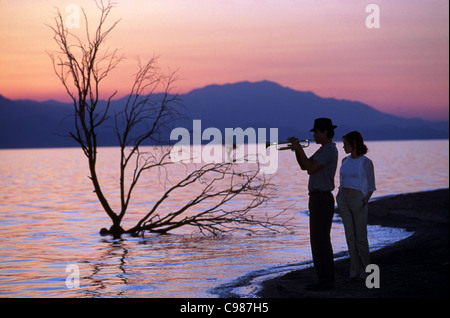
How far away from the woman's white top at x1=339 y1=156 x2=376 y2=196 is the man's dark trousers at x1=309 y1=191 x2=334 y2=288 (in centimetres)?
58

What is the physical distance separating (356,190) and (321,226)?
2.67 feet

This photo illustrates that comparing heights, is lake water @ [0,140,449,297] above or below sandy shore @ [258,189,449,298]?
below

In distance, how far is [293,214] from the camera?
24531mm

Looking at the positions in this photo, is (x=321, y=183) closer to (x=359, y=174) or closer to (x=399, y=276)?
(x=359, y=174)

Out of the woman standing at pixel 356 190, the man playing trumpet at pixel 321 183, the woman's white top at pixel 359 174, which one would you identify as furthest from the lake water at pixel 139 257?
the woman's white top at pixel 359 174

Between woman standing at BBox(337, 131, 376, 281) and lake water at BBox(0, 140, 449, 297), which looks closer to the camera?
woman standing at BBox(337, 131, 376, 281)

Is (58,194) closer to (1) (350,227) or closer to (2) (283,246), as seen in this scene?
(2) (283,246)

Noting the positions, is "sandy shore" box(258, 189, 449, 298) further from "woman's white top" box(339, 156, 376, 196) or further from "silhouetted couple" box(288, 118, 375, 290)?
"woman's white top" box(339, 156, 376, 196)

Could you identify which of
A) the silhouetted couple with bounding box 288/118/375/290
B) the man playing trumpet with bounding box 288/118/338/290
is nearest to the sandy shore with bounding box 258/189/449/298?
the silhouetted couple with bounding box 288/118/375/290

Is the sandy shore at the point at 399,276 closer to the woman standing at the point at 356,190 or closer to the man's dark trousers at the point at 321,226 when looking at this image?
the man's dark trousers at the point at 321,226

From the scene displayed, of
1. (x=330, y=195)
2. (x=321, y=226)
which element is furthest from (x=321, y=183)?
(x=321, y=226)

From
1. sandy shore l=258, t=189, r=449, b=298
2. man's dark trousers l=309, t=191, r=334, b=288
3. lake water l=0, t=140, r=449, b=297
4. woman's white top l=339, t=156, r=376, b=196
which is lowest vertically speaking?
lake water l=0, t=140, r=449, b=297

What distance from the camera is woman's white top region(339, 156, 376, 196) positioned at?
9.48m

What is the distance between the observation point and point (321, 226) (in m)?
9.02
